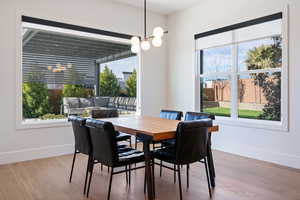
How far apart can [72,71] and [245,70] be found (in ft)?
10.6

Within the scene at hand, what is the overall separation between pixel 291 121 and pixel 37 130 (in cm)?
409

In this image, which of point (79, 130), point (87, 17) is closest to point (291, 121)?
point (79, 130)

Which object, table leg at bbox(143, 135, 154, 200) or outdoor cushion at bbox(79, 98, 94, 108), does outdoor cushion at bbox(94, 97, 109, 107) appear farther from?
table leg at bbox(143, 135, 154, 200)

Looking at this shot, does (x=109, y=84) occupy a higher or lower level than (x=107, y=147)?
higher

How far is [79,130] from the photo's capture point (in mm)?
2699

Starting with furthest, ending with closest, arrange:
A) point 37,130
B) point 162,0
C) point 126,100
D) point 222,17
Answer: point 126,100 → point 162,0 → point 222,17 → point 37,130

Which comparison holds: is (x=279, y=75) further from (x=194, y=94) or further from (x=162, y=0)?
(x=162, y=0)

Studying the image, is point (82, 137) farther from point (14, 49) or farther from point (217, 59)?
point (217, 59)

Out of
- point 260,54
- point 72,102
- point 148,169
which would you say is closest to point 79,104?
point 72,102

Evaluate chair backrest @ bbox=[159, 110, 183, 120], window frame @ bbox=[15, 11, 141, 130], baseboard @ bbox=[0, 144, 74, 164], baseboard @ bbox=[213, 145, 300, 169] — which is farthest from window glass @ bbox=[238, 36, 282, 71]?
baseboard @ bbox=[0, 144, 74, 164]

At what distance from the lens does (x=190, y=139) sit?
88.0 inches

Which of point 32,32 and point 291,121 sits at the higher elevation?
point 32,32

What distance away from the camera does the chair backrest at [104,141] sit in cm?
216

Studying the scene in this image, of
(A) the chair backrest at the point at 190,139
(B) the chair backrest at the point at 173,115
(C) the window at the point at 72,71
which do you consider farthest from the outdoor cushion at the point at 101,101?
(A) the chair backrest at the point at 190,139
